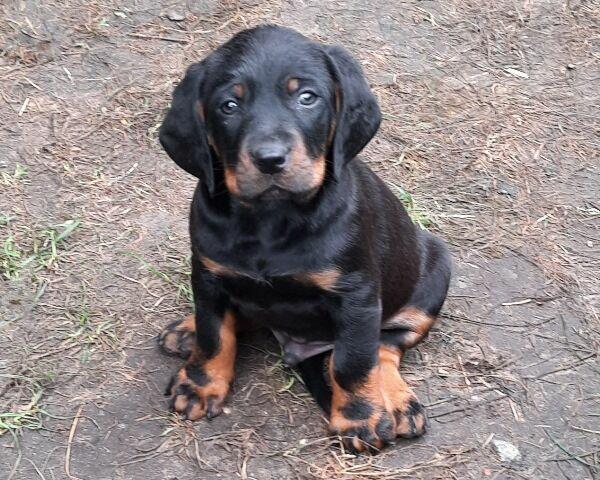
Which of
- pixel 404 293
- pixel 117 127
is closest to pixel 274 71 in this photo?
pixel 404 293

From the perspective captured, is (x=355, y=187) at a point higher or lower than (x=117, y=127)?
higher

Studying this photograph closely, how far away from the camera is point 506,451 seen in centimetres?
425

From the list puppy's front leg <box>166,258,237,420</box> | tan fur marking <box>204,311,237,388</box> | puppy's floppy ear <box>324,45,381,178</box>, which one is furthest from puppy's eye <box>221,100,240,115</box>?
tan fur marking <box>204,311,237,388</box>

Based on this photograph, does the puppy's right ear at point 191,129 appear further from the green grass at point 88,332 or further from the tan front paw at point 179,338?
the green grass at point 88,332

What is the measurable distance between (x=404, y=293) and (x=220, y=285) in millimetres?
968

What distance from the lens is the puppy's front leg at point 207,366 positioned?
4.30 m

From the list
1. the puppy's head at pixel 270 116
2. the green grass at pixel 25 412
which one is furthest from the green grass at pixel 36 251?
the puppy's head at pixel 270 116

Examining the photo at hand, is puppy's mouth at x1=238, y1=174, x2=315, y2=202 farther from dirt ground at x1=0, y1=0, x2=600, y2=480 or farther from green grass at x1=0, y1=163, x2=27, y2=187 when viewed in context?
green grass at x1=0, y1=163, x2=27, y2=187

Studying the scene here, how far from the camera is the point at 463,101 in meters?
6.79

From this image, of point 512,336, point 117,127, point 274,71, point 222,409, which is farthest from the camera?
point 117,127

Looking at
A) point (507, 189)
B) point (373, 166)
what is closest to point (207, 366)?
point (373, 166)

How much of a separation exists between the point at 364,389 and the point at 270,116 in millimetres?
1365

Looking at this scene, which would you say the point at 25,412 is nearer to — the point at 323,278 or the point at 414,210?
the point at 323,278

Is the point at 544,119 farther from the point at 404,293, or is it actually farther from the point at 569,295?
the point at 404,293
